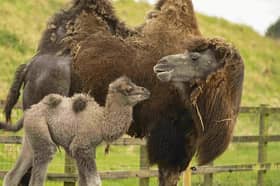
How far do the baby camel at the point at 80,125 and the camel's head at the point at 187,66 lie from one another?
266mm

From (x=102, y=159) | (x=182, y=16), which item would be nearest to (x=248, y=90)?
(x=102, y=159)

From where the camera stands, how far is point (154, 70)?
6949mm

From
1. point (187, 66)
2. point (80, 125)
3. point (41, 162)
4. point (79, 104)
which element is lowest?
point (41, 162)

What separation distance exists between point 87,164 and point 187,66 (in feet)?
4.54

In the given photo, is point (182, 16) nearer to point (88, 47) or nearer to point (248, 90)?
point (88, 47)

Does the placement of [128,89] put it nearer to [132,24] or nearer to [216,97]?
[216,97]

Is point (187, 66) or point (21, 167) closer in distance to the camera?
point (187, 66)

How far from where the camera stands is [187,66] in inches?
273

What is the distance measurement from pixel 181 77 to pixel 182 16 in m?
1.16

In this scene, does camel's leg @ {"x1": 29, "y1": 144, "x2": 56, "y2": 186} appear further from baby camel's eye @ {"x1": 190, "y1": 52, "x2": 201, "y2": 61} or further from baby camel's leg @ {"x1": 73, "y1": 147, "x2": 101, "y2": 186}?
baby camel's eye @ {"x1": 190, "y1": 52, "x2": 201, "y2": 61}

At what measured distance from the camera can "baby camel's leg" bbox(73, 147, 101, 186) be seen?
6.43 metres

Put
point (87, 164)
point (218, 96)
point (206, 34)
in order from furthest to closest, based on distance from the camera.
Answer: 1. point (206, 34)
2. point (218, 96)
3. point (87, 164)

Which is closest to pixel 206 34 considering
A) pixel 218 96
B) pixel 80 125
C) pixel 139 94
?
pixel 218 96

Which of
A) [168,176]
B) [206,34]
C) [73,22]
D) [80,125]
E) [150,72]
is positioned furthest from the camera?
[206,34]
